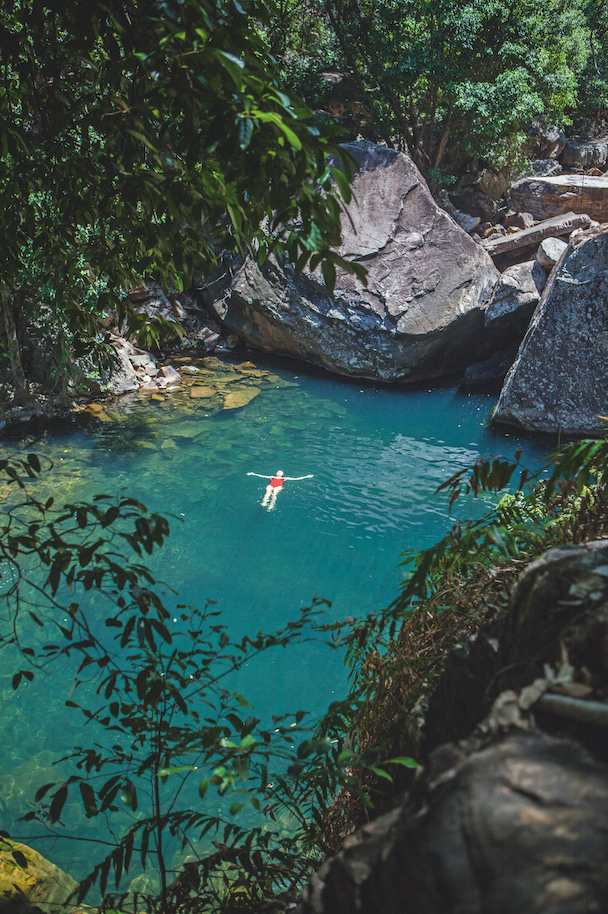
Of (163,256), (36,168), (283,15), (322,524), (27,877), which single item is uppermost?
(283,15)

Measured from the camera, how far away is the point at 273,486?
782 cm

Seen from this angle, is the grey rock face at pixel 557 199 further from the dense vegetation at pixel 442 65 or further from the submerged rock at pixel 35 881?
the submerged rock at pixel 35 881

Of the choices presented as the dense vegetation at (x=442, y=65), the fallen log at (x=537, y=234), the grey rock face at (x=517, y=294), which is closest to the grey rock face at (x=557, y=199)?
the dense vegetation at (x=442, y=65)

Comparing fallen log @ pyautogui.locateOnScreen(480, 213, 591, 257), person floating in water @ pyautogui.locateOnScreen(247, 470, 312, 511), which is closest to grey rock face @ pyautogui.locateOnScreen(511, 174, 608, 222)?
fallen log @ pyautogui.locateOnScreen(480, 213, 591, 257)

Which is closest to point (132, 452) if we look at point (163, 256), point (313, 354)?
point (313, 354)

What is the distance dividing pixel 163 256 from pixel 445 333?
429 inches

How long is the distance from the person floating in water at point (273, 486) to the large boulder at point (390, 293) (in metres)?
4.89

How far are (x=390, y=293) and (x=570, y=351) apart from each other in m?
4.11

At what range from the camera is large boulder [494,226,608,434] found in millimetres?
9023

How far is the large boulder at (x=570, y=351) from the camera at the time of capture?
355 inches

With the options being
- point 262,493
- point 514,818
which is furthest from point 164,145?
point 262,493

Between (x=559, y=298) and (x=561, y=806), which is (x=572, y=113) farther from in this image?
(x=561, y=806)

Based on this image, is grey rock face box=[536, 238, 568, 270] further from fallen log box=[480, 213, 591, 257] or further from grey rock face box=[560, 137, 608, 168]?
grey rock face box=[560, 137, 608, 168]

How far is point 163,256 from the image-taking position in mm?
1922
